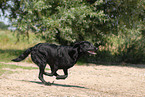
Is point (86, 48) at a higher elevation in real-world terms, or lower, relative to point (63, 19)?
lower

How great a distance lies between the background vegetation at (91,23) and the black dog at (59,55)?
798cm

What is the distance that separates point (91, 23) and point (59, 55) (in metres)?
10.5

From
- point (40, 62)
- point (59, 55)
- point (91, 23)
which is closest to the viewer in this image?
point (59, 55)

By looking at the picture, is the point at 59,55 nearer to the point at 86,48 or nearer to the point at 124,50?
the point at 86,48

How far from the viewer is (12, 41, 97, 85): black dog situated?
310 inches

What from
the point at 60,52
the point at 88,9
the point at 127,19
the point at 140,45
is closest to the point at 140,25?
the point at 127,19

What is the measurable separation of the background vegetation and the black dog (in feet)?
26.2

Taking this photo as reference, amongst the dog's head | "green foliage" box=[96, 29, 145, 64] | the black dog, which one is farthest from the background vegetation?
the dog's head

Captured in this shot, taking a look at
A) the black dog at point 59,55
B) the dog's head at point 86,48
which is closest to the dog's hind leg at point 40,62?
the black dog at point 59,55

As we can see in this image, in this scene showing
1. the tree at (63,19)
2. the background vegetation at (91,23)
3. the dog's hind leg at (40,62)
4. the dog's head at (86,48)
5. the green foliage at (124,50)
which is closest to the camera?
the dog's head at (86,48)

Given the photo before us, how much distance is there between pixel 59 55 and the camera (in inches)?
316

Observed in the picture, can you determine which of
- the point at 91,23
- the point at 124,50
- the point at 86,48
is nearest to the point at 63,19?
the point at 91,23

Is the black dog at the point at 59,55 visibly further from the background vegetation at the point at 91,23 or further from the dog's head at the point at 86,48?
the background vegetation at the point at 91,23

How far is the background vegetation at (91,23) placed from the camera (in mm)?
16609
